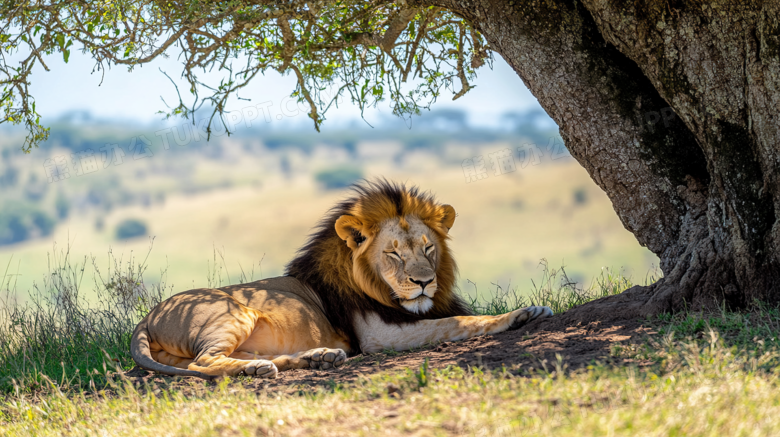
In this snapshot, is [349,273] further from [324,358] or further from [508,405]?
[508,405]

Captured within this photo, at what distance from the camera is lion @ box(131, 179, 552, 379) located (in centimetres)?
499

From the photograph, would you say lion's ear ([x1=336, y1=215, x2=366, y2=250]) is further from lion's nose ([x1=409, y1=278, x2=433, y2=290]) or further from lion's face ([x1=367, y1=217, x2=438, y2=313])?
lion's nose ([x1=409, y1=278, x2=433, y2=290])

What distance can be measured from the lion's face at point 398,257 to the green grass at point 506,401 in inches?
22.8

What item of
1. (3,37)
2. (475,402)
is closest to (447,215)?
(475,402)

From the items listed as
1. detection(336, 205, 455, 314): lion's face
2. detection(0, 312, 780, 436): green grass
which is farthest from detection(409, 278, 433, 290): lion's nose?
detection(0, 312, 780, 436): green grass

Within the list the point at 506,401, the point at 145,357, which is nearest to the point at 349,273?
the point at 145,357

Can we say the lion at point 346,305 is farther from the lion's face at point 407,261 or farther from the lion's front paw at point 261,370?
the lion's front paw at point 261,370

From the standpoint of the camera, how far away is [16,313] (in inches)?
289

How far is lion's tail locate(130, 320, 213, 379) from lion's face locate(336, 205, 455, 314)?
1.52 m

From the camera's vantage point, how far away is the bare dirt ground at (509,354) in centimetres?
377

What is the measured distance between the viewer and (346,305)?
17.9ft

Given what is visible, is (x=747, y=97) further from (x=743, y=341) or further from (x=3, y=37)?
(x=3, y=37)

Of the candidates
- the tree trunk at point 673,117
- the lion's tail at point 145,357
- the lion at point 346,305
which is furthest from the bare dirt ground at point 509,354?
the tree trunk at point 673,117

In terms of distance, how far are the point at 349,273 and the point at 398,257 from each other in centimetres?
49
